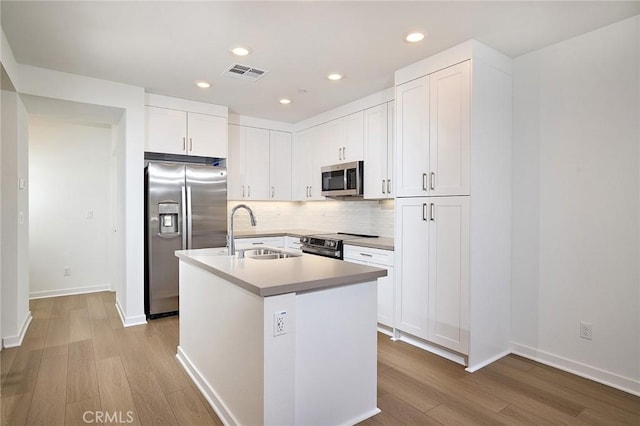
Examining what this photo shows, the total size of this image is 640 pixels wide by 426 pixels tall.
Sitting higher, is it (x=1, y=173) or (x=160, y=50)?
(x=160, y=50)

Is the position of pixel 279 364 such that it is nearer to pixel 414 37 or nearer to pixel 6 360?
pixel 414 37

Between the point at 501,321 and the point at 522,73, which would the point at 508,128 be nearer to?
the point at 522,73

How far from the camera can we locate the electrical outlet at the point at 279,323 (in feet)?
5.48

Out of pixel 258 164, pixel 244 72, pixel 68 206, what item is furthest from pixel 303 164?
pixel 68 206

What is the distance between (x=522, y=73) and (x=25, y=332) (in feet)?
16.7

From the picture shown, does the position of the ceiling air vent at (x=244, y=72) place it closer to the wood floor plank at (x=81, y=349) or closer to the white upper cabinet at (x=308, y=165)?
the white upper cabinet at (x=308, y=165)

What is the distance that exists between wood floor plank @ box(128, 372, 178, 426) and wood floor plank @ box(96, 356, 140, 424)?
0.03m

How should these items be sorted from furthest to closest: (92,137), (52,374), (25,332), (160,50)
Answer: (92,137) → (25,332) → (160,50) → (52,374)

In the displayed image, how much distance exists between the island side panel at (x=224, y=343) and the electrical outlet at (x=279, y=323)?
0.06m

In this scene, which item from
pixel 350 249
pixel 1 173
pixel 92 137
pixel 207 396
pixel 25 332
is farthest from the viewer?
pixel 92 137

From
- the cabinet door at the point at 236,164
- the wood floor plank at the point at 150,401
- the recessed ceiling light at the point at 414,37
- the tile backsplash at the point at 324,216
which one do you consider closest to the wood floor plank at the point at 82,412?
the wood floor plank at the point at 150,401

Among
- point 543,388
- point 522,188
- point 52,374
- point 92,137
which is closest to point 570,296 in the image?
point 543,388

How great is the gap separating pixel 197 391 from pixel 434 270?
1.99 meters

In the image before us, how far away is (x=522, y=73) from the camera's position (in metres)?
2.94
